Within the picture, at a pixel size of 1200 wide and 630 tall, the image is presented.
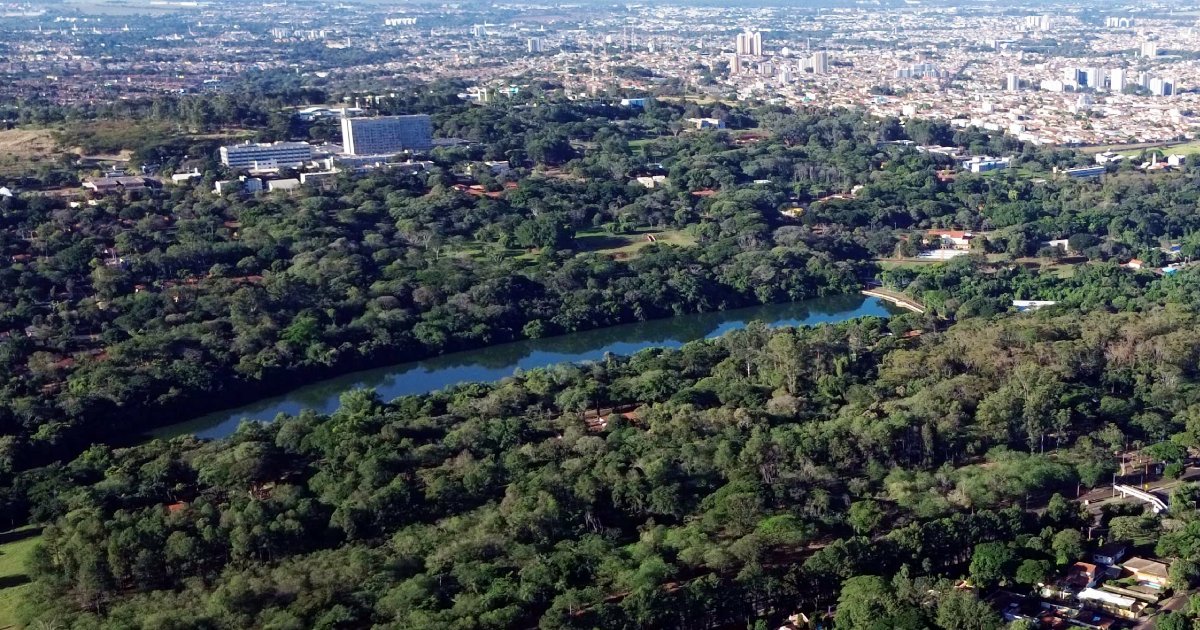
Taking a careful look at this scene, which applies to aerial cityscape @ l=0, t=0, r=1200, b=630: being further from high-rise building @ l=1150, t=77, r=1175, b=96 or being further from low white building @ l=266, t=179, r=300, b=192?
high-rise building @ l=1150, t=77, r=1175, b=96

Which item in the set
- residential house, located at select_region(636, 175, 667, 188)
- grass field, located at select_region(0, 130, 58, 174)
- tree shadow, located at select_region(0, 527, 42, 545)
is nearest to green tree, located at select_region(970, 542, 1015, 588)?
tree shadow, located at select_region(0, 527, 42, 545)

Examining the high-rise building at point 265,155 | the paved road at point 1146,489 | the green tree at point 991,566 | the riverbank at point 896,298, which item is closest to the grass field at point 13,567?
the green tree at point 991,566

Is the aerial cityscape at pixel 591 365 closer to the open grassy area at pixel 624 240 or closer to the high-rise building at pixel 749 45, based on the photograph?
the open grassy area at pixel 624 240

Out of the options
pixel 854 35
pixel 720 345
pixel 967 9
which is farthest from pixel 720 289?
pixel 967 9

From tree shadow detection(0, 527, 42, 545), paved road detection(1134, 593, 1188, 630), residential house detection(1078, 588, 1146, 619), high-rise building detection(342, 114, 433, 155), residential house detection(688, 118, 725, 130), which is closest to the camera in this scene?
paved road detection(1134, 593, 1188, 630)

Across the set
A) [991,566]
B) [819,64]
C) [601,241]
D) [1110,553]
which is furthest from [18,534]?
[819,64]

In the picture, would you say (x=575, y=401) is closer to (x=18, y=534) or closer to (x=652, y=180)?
(x=18, y=534)
